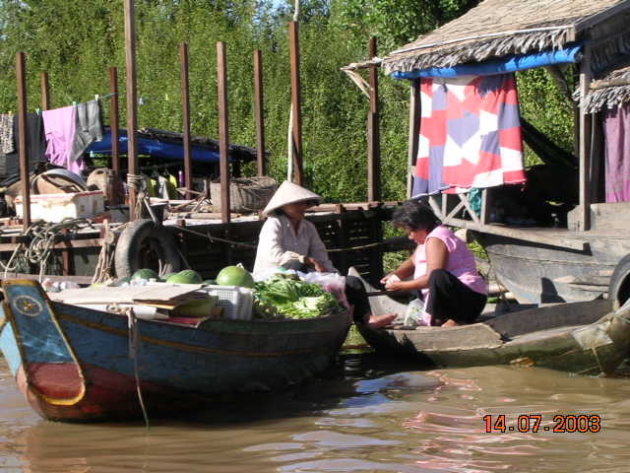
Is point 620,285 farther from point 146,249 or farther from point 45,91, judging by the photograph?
point 45,91

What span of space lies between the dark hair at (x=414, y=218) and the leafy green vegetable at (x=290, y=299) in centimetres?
83

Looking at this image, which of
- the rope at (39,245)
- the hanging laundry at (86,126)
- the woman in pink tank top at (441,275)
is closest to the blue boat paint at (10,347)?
the woman in pink tank top at (441,275)

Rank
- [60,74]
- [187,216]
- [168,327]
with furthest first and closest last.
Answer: [60,74]
[187,216]
[168,327]

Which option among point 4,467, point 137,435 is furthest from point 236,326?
point 4,467

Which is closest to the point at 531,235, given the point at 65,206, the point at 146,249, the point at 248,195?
the point at 146,249

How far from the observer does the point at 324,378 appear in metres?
7.59

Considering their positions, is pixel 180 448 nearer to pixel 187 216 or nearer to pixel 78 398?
pixel 78 398

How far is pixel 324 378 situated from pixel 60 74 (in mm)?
16928

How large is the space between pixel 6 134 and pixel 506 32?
20.8 feet

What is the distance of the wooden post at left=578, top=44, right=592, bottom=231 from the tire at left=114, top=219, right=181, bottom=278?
3756mm

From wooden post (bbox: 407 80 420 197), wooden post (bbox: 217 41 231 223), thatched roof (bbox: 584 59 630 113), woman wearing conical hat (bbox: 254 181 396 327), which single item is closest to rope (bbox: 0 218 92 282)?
wooden post (bbox: 217 41 231 223)

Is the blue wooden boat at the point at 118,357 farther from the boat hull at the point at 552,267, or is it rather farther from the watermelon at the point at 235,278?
the boat hull at the point at 552,267

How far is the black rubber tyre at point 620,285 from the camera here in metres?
7.37
